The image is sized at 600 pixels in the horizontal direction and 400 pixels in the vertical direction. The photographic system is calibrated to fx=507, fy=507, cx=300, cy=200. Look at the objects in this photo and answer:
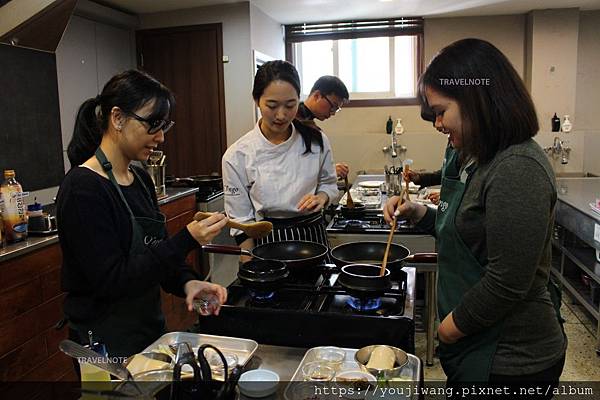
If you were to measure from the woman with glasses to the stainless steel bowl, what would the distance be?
417mm

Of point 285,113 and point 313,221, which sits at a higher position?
point 285,113

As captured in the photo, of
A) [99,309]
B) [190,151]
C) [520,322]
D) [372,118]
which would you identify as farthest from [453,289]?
[372,118]

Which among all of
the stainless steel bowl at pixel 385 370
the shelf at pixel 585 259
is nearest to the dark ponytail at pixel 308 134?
the stainless steel bowl at pixel 385 370

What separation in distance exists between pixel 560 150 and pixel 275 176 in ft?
14.3

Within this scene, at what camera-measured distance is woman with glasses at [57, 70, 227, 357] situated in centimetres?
127

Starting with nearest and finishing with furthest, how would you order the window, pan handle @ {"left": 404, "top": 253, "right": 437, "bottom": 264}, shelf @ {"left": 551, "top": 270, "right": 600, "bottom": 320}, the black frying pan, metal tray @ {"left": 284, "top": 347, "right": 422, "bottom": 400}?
metal tray @ {"left": 284, "top": 347, "right": 422, "bottom": 400} → pan handle @ {"left": 404, "top": 253, "right": 437, "bottom": 264} → the black frying pan → shelf @ {"left": 551, "top": 270, "right": 600, "bottom": 320} → the window

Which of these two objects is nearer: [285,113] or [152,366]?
[152,366]

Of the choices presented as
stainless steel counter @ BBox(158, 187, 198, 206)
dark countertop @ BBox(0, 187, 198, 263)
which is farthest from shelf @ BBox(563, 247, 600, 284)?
dark countertop @ BBox(0, 187, 198, 263)

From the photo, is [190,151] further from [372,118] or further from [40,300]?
[40,300]

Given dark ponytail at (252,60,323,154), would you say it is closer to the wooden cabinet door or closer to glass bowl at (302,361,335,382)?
glass bowl at (302,361,335,382)

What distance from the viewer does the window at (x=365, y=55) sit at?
5742mm

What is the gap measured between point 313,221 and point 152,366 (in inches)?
49.0

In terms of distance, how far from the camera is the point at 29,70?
150 inches

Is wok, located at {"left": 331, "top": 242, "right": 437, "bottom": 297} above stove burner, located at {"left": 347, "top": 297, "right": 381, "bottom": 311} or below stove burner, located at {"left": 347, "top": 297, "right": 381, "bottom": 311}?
above
